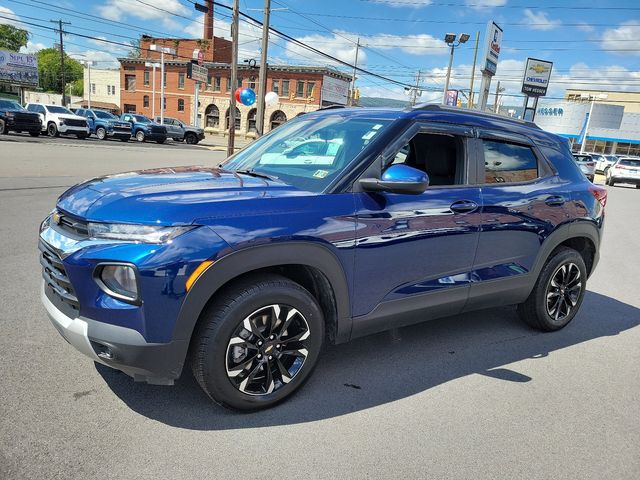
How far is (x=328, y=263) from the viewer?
9.37ft

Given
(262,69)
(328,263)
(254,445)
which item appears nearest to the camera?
(254,445)

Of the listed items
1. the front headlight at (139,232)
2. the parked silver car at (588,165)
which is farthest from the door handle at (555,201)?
the parked silver car at (588,165)

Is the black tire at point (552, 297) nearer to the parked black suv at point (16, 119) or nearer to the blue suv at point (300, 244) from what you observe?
the blue suv at point (300, 244)

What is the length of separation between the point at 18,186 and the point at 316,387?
9469mm

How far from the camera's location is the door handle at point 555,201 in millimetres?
4116

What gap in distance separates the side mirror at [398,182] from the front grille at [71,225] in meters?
1.59

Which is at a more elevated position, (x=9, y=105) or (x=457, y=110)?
(x=457, y=110)

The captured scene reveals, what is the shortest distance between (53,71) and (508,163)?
122171 mm

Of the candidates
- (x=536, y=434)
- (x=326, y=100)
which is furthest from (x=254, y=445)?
(x=326, y=100)

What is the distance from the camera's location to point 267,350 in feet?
9.27

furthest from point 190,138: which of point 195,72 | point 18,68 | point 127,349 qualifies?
point 127,349

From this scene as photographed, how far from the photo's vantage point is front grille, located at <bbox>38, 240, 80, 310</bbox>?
254 cm

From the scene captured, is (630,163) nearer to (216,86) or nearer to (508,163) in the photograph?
(508,163)

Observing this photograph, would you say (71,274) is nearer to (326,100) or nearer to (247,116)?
(326,100)
